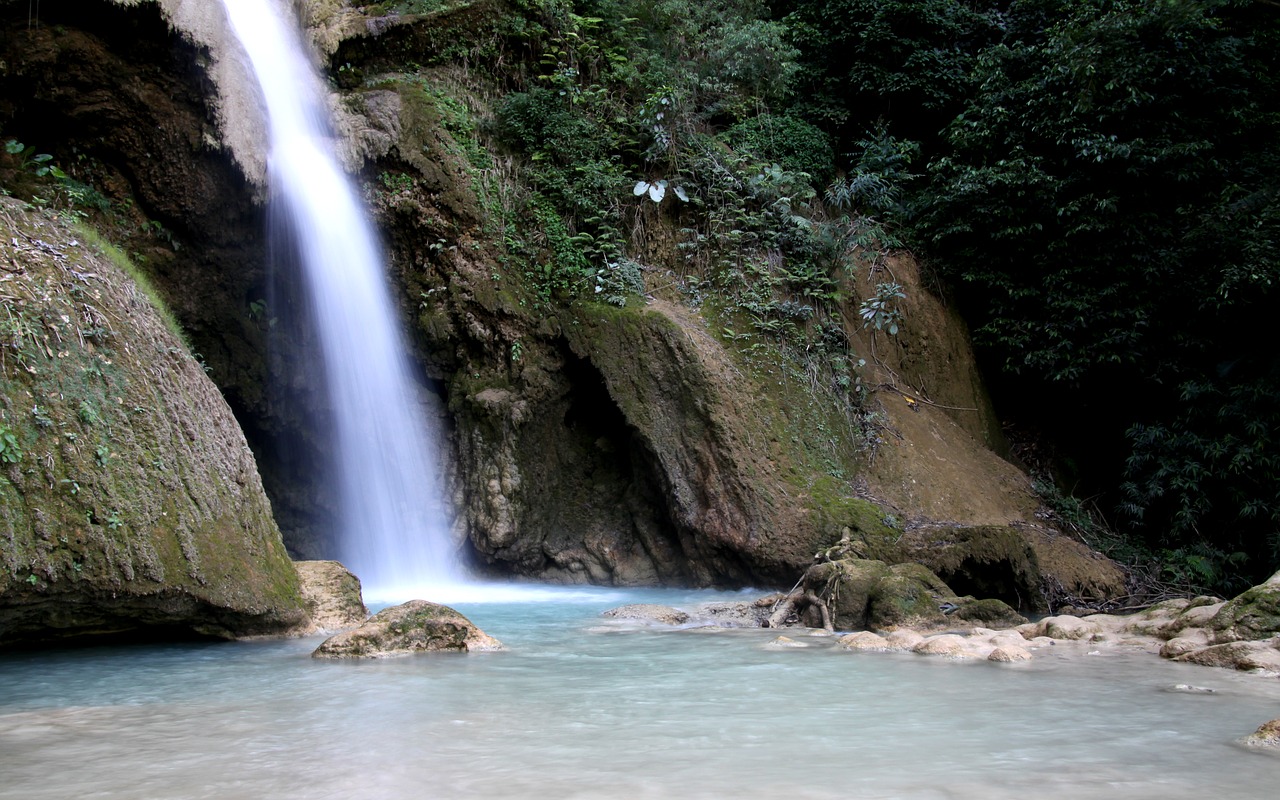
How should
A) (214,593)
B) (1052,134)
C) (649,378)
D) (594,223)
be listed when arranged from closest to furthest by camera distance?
(214,593), (649,378), (594,223), (1052,134)

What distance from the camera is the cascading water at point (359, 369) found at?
39.2 feet

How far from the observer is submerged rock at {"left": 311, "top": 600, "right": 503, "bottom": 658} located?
679 cm

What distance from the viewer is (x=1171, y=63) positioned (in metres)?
14.3

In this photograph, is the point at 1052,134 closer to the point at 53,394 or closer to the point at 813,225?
the point at 813,225

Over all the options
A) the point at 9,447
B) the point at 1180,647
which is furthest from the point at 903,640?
the point at 9,447

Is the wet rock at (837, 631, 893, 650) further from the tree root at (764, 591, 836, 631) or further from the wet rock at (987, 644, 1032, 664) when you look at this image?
the tree root at (764, 591, 836, 631)

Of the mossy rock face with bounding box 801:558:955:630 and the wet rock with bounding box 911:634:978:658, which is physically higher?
the mossy rock face with bounding box 801:558:955:630

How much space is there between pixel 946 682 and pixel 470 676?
10.7 feet

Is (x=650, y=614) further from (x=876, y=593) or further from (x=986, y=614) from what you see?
(x=986, y=614)

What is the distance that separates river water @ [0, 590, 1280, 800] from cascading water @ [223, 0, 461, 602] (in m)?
5.00

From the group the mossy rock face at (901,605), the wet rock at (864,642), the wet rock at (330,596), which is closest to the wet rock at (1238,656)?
the mossy rock face at (901,605)

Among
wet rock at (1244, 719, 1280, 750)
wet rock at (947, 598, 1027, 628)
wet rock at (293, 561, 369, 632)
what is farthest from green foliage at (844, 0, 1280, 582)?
wet rock at (293, 561, 369, 632)

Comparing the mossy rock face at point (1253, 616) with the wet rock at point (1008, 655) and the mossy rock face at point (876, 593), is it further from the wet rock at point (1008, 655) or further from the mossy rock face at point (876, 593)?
the mossy rock face at point (876, 593)

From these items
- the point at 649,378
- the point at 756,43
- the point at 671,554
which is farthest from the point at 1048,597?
the point at 756,43
